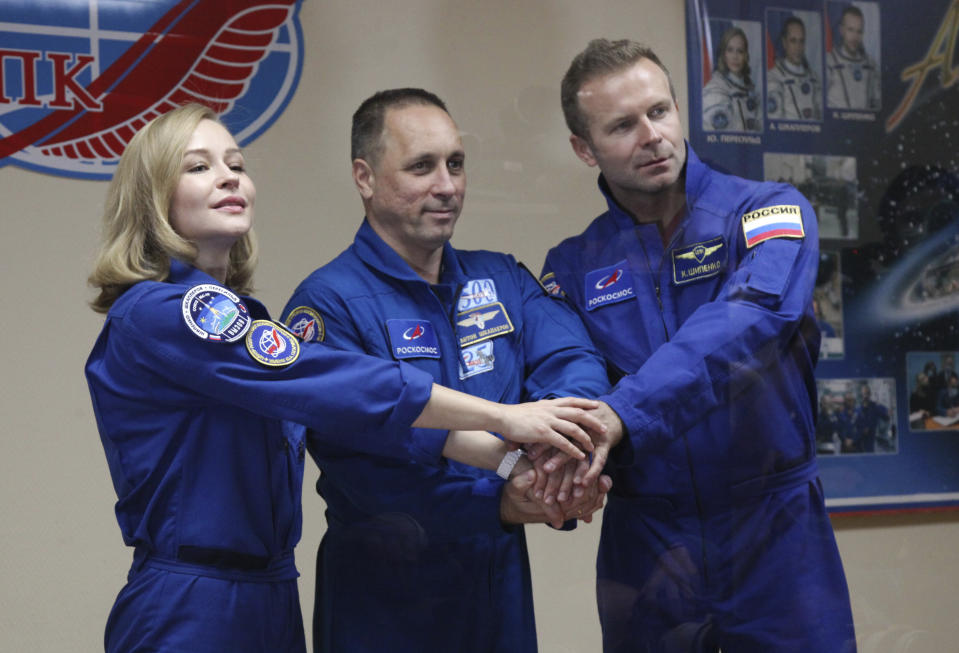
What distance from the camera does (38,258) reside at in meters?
1.87

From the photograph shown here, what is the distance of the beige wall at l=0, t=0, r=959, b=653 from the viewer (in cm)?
185

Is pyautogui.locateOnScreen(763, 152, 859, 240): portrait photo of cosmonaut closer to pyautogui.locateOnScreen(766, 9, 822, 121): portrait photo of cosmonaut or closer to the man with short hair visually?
pyautogui.locateOnScreen(766, 9, 822, 121): portrait photo of cosmonaut

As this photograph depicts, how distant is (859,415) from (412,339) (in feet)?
3.11

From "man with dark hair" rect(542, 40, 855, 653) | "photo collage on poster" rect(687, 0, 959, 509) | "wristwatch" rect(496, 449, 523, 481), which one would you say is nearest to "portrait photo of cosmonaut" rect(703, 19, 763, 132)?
"photo collage on poster" rect(687, 0, 959, 509)

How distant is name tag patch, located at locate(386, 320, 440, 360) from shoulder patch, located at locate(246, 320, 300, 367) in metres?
0.24

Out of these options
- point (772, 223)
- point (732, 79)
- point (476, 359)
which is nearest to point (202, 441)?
point (476, 359)

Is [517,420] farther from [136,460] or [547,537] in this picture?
[136,460]

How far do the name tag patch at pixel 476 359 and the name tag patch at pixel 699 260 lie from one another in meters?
0.38

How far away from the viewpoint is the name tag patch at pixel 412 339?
175 centimetres

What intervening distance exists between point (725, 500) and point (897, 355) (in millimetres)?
504

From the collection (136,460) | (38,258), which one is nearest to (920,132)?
(136,460)

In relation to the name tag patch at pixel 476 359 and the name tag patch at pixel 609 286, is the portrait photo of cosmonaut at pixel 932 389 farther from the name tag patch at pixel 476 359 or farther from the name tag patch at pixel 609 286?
the name tag patch at pixel 476 359

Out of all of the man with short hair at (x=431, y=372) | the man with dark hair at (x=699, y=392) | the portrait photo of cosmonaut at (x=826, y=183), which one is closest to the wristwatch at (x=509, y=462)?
the man with short hair at (x=431, y=372)

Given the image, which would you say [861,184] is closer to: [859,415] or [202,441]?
[859,415]
